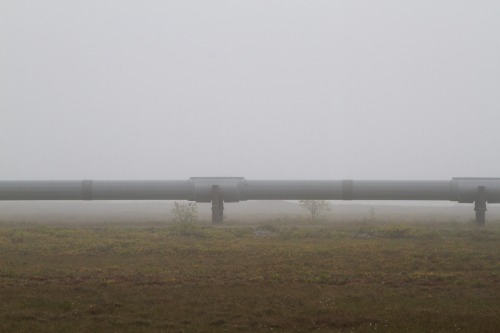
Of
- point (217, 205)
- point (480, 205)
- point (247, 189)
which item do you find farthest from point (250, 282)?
point (480, 205)

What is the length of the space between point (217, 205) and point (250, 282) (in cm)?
2049

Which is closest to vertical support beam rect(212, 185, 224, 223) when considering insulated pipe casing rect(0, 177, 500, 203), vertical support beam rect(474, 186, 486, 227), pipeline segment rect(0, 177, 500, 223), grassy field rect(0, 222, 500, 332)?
pipeline segment rect(0, 177, 500, 223)

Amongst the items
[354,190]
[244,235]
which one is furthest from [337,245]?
[354,190]

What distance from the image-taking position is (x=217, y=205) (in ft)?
127

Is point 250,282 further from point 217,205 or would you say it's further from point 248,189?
point 248,189

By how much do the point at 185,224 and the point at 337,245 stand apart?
10502mm

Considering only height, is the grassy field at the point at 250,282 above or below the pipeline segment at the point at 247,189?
below

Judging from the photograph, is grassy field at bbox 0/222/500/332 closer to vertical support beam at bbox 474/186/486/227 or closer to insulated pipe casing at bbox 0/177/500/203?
vertical support beam at bbox 474/186/486/227

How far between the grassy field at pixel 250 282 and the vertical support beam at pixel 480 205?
6.78 m

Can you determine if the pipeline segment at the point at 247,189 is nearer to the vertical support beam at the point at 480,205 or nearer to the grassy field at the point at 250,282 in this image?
the vertical support beam at the point at 480,205

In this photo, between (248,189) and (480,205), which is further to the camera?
(248,189)

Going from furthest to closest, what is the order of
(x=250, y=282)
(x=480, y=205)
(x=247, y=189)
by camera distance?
(x=247, y=189)
(x=480, y=205)
(x=250, y=282)

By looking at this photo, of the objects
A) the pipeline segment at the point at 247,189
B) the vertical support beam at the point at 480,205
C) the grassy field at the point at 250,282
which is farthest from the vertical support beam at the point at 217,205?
the vertical support beam at the point at 480,205

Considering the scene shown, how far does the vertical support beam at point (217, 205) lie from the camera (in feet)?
126
